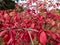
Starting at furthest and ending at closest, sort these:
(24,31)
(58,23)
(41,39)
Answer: (58,23), (24,31), (41,39)

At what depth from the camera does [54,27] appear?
19.8 ft

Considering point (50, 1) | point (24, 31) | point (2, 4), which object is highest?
point (24, 31)

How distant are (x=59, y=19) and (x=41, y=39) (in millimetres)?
4008

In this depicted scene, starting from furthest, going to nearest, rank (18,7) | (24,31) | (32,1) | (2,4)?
1. (2,4)
2. (18,7)
3. (32,1)
4. (24,31)

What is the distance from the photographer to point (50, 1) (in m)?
9.07

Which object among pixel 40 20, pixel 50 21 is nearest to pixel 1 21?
pixel 40 20

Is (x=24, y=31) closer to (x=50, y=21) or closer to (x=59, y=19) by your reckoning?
(x=50, y=21)

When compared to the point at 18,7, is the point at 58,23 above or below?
above

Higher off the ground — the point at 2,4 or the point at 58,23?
the point at 58,23

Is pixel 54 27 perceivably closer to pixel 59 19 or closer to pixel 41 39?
pixel 59 19

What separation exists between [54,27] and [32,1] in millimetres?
3140

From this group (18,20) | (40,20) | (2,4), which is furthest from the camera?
(2,4)

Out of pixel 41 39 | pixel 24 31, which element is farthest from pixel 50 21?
pixel 41 39

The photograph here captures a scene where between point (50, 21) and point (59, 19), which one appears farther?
point (59, 19)
